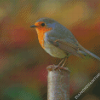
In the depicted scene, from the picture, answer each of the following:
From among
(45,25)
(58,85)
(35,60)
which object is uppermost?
(45,25)

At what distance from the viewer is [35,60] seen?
271 centimetres

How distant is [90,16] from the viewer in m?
2.84

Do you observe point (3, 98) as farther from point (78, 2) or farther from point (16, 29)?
point (78, 2)

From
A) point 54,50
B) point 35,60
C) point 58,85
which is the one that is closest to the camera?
point 58,85

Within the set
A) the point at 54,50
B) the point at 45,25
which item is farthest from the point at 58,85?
the point at 45,25

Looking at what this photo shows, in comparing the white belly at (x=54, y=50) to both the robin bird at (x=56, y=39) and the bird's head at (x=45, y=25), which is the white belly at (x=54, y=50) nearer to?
the robin bird at (x=56, y=39)

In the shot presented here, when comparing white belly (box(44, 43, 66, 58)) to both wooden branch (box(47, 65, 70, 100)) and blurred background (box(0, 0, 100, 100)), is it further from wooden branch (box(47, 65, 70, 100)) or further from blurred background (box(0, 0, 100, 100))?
wooden branch (box(47, 65, 70, 100))

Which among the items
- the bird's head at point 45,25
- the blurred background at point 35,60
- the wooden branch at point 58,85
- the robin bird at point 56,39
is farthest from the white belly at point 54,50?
the wooden branch at point 58,85

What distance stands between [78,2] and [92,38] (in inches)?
19.6

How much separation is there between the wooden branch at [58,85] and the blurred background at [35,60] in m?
0.79

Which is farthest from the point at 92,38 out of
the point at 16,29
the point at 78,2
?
the point at 16,29

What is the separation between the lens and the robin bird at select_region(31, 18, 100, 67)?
7.73ft

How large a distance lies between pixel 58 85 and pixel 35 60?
0.94 m

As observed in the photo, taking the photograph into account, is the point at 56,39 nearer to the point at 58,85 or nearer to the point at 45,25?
the point at 45,25
